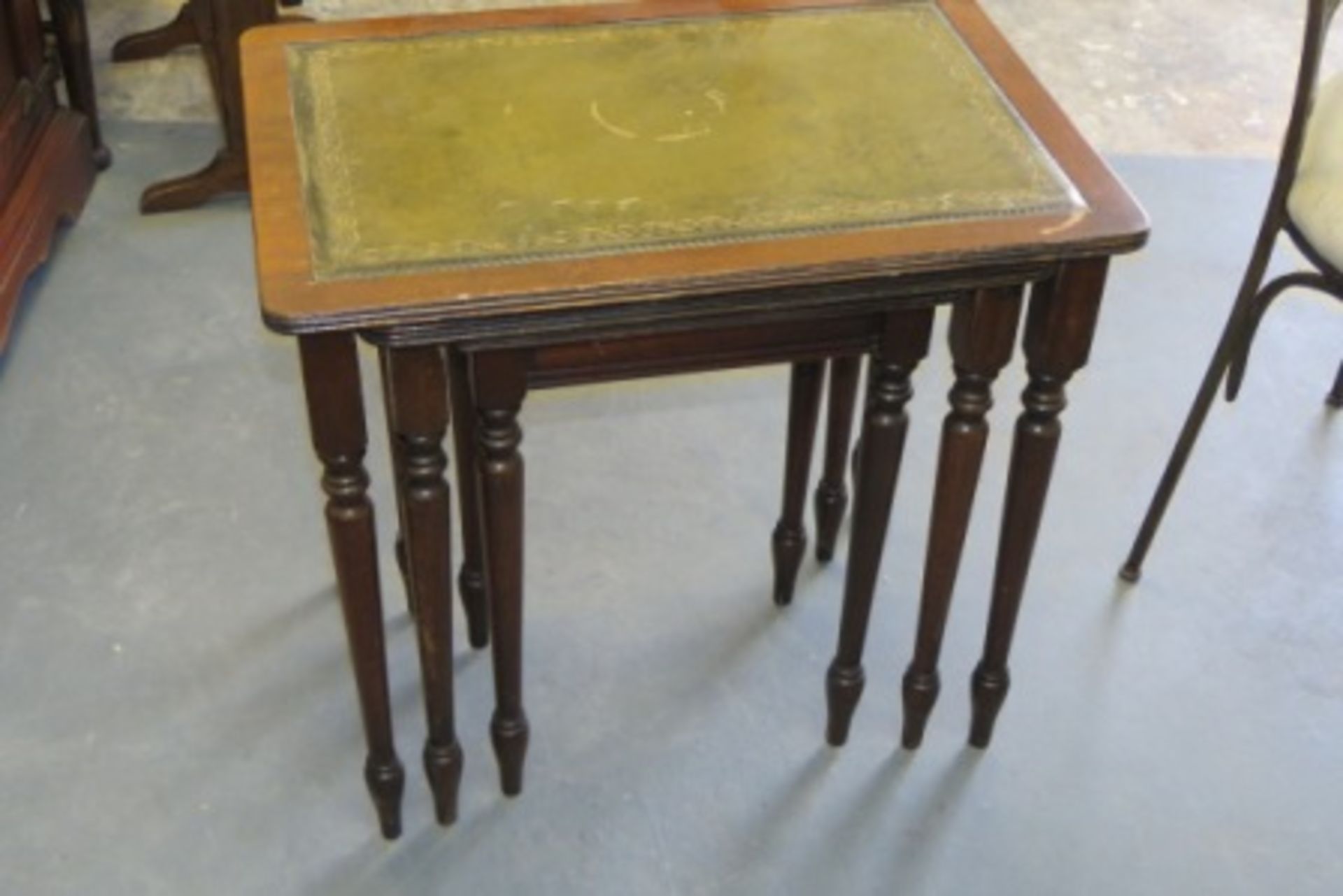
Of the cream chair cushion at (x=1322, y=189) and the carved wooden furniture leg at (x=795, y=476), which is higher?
the cream chair cushion at (x=1322, y=189)

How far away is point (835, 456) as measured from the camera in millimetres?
1822

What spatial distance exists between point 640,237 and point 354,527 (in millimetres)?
342

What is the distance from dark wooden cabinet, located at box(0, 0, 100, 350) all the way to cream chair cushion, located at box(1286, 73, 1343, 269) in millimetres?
1658

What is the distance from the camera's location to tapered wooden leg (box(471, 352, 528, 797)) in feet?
4.32

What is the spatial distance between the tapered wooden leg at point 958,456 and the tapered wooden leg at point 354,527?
51cm

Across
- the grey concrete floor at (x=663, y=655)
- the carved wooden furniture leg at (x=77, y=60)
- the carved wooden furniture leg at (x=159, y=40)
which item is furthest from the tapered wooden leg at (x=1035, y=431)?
the carved wooden furniture leg at (x=159, y=40)

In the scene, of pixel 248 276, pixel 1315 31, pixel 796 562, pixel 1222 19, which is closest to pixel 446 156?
pixel 796 562

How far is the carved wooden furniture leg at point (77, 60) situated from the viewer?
101 inches

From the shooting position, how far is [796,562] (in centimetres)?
187

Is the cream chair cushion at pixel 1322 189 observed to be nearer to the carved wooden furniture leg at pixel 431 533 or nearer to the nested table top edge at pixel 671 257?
the nested table top edge at pixel 671 257

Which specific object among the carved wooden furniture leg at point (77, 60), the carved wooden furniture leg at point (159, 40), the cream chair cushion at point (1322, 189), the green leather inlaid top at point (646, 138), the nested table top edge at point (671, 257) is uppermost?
the green leather inlaid top at point (646, 138)

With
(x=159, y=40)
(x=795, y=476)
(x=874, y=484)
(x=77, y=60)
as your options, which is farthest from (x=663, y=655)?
(x=159, y=40)

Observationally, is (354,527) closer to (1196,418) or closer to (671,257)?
(671,257)

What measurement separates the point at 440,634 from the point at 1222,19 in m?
2.47
